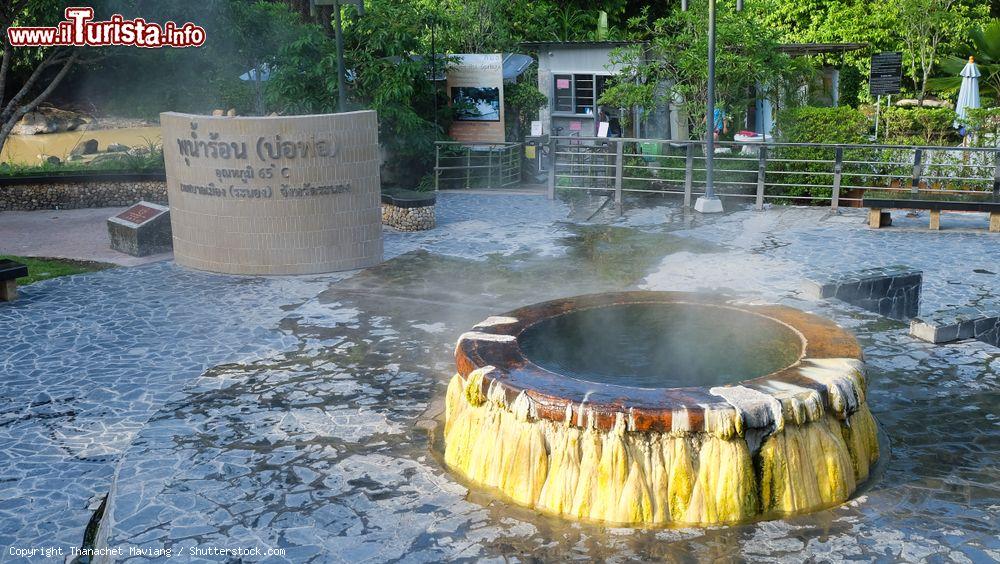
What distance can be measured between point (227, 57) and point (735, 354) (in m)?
15.5

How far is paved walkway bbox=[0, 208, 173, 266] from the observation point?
47.3ft

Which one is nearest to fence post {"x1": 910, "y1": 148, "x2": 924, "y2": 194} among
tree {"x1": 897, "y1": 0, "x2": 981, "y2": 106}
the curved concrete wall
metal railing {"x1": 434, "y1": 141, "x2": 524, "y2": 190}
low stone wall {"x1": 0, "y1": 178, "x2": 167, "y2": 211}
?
metal railing {"x1": 434, "y1": 141, "x2": 524, "y2": 190}

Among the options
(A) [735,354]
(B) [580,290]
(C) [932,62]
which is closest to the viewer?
(A) [735,354]

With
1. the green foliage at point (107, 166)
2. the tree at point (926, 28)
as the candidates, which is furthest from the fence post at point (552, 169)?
the tree at point (926, 28)

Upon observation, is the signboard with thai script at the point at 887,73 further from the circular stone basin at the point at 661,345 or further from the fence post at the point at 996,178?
the circular stone basin at the point at 661,345

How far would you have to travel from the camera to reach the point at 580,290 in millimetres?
11562

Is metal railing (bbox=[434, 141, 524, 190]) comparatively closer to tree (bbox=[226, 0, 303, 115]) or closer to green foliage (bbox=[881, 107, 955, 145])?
tree (bbox=[226, 0, 303, 115])

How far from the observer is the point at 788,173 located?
53.1 feet

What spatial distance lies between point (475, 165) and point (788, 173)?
6165 mm

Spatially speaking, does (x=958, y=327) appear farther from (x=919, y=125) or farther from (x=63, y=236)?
(x=63, y=236)

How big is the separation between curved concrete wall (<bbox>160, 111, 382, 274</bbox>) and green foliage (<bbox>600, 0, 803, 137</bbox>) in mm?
7132

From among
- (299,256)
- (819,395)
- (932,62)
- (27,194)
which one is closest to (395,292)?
(299,256)

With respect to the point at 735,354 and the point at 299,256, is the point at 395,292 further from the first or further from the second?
the point at 735,354

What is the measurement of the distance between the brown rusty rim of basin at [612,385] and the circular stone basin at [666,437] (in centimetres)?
1
